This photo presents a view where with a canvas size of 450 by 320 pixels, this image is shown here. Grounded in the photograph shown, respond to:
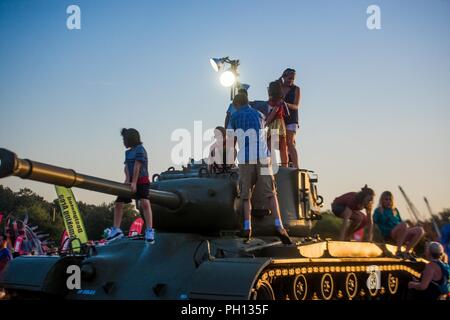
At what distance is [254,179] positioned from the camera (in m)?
10.8

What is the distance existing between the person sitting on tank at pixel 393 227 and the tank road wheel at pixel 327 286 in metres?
2.64

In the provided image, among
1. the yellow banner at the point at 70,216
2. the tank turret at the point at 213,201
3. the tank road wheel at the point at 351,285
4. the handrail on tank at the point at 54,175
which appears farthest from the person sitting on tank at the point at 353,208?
the yellow banner at the point at 70,216

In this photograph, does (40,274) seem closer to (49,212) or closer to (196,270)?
(196,270)

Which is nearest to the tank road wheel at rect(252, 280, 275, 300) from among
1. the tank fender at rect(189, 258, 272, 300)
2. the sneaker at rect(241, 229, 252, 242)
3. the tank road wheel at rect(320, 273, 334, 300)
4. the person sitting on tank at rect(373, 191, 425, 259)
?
the tank fender at rect(189, 258, 272, 300)

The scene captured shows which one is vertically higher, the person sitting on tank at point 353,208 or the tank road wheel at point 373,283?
the person sitting on tank at point 353,208

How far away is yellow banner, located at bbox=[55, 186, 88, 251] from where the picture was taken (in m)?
23.2

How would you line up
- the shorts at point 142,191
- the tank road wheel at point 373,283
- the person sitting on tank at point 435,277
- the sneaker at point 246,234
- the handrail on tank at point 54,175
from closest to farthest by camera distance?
the handrail on tank at point 54,175
the shorts at point 142,191
the sneaker at point 246,234
the person sitting on tank at point 435,277
the tank road wheel at point 373,283

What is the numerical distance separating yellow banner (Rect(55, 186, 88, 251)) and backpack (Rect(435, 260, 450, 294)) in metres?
13.7

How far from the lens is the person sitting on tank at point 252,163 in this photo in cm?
1066

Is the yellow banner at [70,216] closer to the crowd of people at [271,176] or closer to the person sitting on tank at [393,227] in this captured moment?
the crowd of people at [271,176]

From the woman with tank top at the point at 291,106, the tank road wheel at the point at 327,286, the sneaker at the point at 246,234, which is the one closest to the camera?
the sneaker at the point at 246,234

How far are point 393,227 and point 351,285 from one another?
2291 mm

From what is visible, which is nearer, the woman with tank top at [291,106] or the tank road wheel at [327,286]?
the tank road wheel at [327,286]

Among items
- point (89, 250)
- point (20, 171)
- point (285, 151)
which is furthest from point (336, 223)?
point (20, 171)
